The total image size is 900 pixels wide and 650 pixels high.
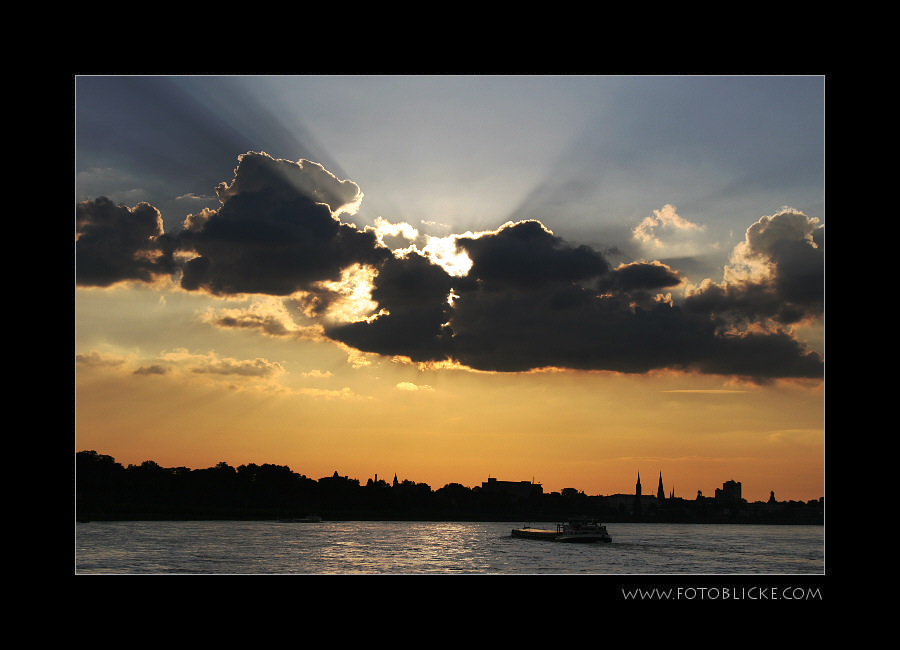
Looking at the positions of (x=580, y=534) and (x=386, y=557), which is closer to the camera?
(x=386, y=557)

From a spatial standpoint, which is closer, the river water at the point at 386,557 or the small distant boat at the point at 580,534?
the river water at the point at 386,557

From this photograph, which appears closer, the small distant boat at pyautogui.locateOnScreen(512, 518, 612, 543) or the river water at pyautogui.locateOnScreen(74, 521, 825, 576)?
the river water at pyautogui.locateOnScreen(74, 521, 825, 576)
